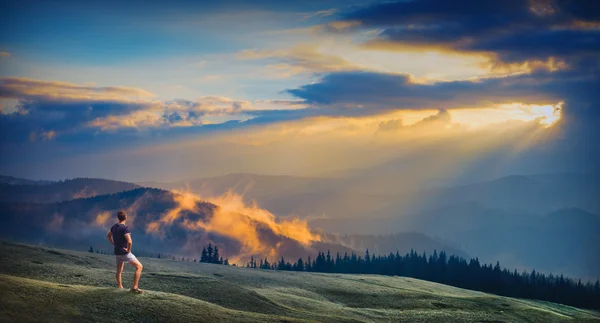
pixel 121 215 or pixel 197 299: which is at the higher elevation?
pixel 121 215

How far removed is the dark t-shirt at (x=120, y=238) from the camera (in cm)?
5219

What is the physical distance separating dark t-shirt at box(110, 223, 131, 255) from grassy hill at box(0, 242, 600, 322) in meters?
5.36

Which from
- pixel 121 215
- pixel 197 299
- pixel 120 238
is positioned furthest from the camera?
pixel 197 299

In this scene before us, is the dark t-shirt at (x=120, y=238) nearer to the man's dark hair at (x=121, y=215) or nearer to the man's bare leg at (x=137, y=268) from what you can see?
the man's dark hair at (x=121, y=215)

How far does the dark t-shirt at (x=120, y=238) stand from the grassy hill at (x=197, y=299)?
536 centimetres

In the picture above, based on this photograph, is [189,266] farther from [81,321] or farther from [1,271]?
[81,321]

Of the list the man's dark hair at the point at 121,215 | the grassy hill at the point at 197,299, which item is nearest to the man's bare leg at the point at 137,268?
the grassy hill at the point at 197,299

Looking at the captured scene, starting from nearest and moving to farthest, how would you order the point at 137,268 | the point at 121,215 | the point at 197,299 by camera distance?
1. the point at 121,215
2. the point at 137,268
3. the point at 197,299

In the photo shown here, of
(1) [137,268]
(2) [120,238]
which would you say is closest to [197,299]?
(1) [137,268]

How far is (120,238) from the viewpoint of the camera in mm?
52156

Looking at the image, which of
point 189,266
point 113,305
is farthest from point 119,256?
point 189,266

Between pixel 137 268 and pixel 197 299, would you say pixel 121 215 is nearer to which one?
pixel 137 268

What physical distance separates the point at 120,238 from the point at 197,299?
16661 millimetres

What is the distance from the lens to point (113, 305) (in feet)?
178
